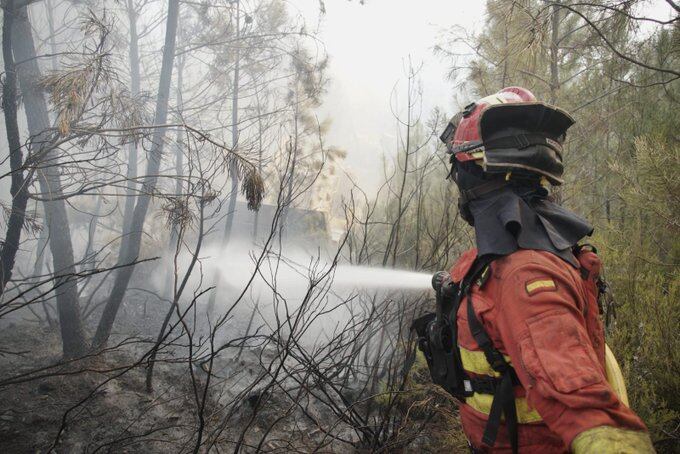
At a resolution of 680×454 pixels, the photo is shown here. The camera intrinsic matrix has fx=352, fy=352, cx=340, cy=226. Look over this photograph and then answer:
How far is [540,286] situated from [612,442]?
1.53ft

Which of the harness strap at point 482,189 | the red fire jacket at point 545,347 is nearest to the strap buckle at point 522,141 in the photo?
the harness strap at point 482,189

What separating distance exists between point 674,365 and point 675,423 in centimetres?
50

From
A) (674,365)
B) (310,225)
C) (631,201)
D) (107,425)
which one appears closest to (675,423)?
(674,365)

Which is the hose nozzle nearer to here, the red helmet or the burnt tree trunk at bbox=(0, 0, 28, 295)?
the red helmet

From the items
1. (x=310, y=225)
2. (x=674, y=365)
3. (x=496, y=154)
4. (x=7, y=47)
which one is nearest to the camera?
(x=496, y=154)

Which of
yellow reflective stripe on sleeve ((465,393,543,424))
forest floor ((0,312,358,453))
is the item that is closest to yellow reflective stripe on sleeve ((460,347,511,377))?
yellow reflective stripe on sleeve ((465,393,543,424))

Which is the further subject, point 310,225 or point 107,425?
point 310,225

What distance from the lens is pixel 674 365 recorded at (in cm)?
289

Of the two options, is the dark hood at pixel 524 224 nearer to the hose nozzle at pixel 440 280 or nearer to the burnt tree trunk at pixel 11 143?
the hose nozzle at pixel 440 280

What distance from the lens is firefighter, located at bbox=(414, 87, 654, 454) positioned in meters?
1.07

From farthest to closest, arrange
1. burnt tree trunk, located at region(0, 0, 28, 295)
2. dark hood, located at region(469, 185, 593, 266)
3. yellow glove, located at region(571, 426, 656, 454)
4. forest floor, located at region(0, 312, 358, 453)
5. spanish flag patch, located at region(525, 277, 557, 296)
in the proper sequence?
burnt tree trunk, located at region(0, 0, 28, 295), forest floor, located at region(0, 312, 358, 453), dark hood, located at region(469, 185, 593, 266), spanish flag patch, located at region(525, 277, 557, 296), yellow glove, located at region(571, 426, 656, 454)

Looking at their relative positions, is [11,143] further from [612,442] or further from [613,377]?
[613,377]

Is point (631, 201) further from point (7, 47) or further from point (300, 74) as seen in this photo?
point (300, 74)

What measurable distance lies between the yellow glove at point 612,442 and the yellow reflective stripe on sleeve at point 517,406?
1.22 feet
